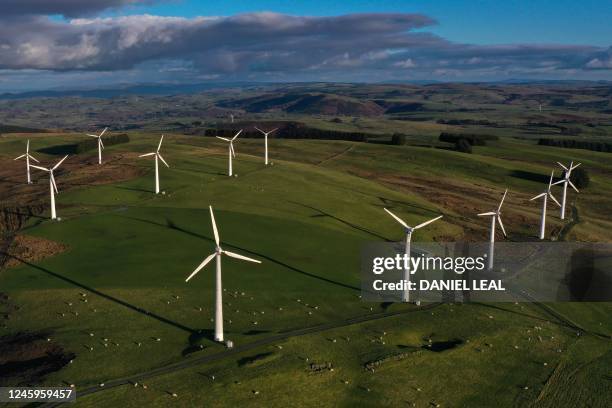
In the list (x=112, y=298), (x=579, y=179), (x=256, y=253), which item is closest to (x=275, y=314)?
(x=112, y=298)

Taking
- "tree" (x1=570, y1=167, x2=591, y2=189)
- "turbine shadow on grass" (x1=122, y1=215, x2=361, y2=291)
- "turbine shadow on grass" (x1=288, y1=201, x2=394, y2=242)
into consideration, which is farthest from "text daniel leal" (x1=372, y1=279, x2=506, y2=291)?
"tree" (x1=570, y1=167, x2=591, y2=189)

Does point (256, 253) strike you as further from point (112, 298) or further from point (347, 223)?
point (347, 223)

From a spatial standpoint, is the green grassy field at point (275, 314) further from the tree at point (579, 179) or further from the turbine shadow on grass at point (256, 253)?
the tree at point (579, 179)

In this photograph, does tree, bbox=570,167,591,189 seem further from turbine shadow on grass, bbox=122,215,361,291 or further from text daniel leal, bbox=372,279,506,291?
turbine shadow on grass, bbox=122,215,361,291

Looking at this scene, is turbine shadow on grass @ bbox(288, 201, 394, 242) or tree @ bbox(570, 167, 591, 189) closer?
turbine shadow on grass @ bbox(288, 201, 394, 242)

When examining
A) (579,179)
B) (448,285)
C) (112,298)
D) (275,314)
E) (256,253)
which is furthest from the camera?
(579,179)

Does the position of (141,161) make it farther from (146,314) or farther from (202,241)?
(146,314)

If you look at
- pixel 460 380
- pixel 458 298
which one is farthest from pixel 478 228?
pixel 460 380

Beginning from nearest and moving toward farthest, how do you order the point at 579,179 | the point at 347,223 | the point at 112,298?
1. the point at 112,298
2. the point at 347,223
3. the point at 579,179
